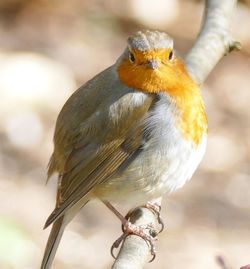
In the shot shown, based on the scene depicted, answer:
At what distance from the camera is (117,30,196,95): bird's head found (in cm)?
428

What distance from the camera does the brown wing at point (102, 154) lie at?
4.39m

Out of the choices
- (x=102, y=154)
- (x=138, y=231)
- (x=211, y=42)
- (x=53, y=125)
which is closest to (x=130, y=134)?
(x=102, y=154)

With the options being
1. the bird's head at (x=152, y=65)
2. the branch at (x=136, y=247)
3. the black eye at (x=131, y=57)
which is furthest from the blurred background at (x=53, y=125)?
the black eye at (x=131, y=57)

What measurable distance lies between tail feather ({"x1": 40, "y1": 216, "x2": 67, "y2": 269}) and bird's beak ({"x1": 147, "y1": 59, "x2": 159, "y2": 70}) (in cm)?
83

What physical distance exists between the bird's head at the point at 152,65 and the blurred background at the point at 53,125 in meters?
1.73

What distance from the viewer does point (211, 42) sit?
190 inches

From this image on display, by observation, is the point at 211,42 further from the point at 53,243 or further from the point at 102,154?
the point at 53,243

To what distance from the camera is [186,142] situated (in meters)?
4.40

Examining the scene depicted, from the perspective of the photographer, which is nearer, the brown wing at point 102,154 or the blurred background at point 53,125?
the brown wing at point 102,154

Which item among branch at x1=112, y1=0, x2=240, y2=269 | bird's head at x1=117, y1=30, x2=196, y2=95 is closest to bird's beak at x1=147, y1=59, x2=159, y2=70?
bird's head at x1=117, y1=30, x2=196, y2=95

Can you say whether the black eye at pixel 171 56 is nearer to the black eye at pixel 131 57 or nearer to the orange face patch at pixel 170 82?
the orange face patch at pixel 170 82

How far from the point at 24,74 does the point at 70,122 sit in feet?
9.09

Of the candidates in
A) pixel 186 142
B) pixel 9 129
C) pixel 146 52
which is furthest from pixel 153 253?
pixel 9 129

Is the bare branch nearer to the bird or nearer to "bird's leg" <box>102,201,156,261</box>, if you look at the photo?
the bird
